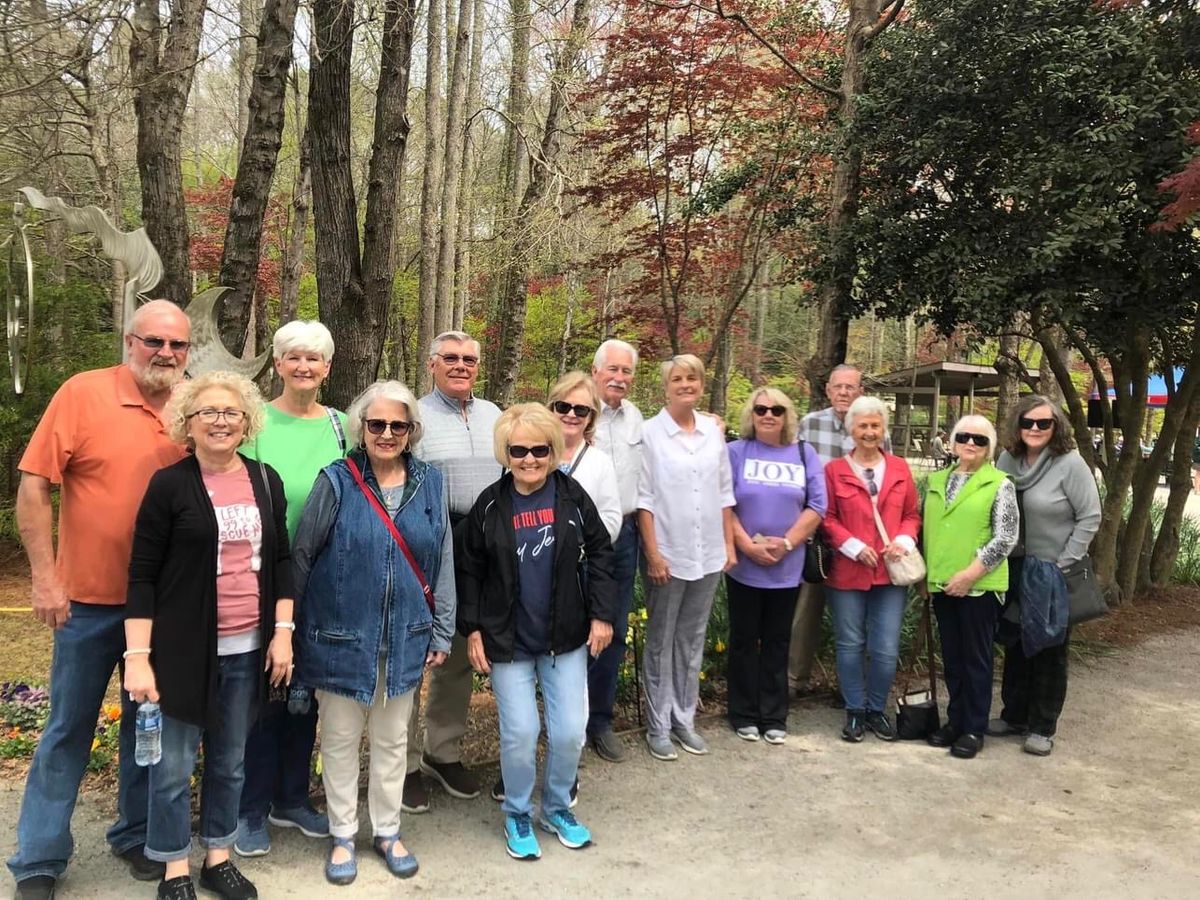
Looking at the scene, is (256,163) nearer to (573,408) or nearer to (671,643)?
(573,408)

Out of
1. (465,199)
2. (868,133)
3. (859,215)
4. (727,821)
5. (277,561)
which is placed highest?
(465,199)

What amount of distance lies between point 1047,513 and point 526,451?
9.26ft

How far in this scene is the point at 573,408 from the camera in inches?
142

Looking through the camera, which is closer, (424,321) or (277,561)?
(277,561)

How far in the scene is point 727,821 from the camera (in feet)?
11.6

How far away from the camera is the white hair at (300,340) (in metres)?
3.06

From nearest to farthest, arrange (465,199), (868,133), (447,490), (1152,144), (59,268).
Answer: (447,490), (1152,144), (868,133), (59,268), (465,199)

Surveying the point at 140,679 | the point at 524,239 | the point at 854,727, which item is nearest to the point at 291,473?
the point at 140,679

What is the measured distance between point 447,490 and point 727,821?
182 centimetres

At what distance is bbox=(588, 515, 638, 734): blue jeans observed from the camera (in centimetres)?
400

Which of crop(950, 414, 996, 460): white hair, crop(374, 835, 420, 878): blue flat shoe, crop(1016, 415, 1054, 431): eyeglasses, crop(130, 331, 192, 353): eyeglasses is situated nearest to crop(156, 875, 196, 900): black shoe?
crop(374, 835, 420, 878): blue flat shoe

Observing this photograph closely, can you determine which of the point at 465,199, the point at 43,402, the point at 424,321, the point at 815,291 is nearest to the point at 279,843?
the point at 815,291

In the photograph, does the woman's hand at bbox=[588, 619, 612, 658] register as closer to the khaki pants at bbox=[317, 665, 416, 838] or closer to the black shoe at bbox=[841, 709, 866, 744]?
the khaki pants at bbox=[317, 665, 416, 838]

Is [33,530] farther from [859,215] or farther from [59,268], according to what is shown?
[59,268]
